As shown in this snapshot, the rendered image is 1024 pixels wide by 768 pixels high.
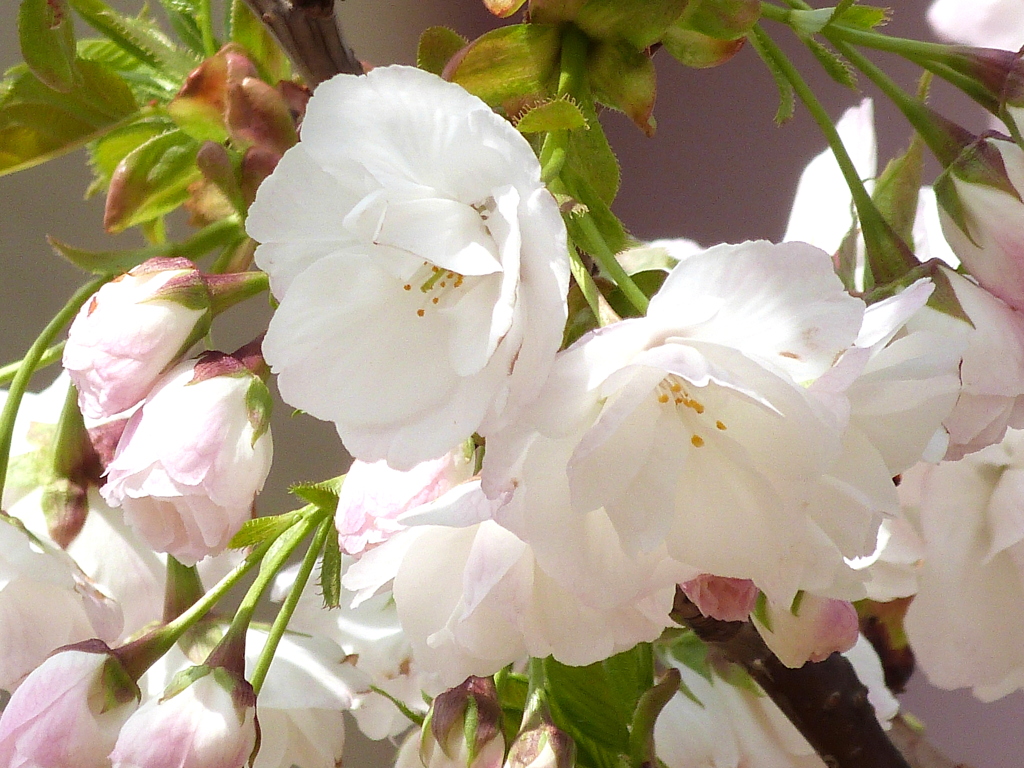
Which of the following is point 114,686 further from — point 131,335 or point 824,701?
point 824,701

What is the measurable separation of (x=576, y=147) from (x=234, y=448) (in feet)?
0.46

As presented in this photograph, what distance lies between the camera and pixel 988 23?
0.39 metres

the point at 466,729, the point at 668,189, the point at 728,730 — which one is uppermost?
the point at 466,729

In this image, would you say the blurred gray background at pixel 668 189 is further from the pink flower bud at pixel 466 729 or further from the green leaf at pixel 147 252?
the pink flower bud at pixel 466 729

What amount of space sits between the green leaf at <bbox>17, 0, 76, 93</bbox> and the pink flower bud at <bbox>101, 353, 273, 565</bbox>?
0.10 metres

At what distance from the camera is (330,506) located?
0.30 meters

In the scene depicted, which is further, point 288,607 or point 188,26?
point 188,26

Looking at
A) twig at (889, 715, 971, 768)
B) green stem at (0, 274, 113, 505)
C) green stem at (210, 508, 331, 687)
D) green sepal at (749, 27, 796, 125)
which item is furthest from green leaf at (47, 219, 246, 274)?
twig at (889, 715, 971, 768)

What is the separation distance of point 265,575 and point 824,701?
22 cm

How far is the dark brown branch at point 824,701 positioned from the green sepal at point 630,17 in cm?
22

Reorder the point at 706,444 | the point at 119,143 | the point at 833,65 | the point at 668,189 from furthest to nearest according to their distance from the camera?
the point at 668,189
the point at 119,143
the point at 833,65
the point at 706,444

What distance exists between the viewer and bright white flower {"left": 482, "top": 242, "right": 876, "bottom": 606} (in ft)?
0.64

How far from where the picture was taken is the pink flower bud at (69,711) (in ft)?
0.92

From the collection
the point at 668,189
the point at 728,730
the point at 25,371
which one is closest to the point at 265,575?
the point at 25,371
